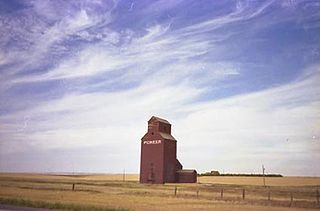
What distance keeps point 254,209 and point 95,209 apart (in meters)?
9.35

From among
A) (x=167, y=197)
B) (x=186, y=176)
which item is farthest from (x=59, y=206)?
(x=186, y=176)

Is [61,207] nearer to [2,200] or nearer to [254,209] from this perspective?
[2,200]

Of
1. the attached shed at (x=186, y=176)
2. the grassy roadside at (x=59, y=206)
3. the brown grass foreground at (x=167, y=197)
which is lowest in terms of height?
the grassy roadside at (x=59, y=206)

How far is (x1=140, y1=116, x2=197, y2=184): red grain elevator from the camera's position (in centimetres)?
5669

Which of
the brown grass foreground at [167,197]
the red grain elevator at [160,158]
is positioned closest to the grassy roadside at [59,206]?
the brown grass foreground at [167,197]

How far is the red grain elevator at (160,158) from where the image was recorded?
56.7 m

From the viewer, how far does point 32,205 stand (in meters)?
22.2

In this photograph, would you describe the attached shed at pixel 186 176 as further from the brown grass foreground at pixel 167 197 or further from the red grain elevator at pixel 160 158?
the brown grass foreground at pixel 167 197

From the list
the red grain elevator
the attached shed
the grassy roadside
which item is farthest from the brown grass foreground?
the attached shed

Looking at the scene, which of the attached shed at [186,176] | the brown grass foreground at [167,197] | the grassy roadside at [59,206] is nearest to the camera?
the grassy roadside at [59,206]

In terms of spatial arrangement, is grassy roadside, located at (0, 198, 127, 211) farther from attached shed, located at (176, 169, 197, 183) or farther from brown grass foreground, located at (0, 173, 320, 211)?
attached shed, located at (176, 169, 197, 183)

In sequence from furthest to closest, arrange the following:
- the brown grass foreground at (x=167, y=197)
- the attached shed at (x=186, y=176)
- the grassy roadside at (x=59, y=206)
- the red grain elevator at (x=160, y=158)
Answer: the attached shed at (x=186, y=176) < the red grain elevator at (x=160, y=158) < the brown grass foreground at (x=167, y=197) < the grassy roadside at (x=59, y=206)

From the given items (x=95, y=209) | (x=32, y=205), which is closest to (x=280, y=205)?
(x=95, y=209)

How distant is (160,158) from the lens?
187ft
